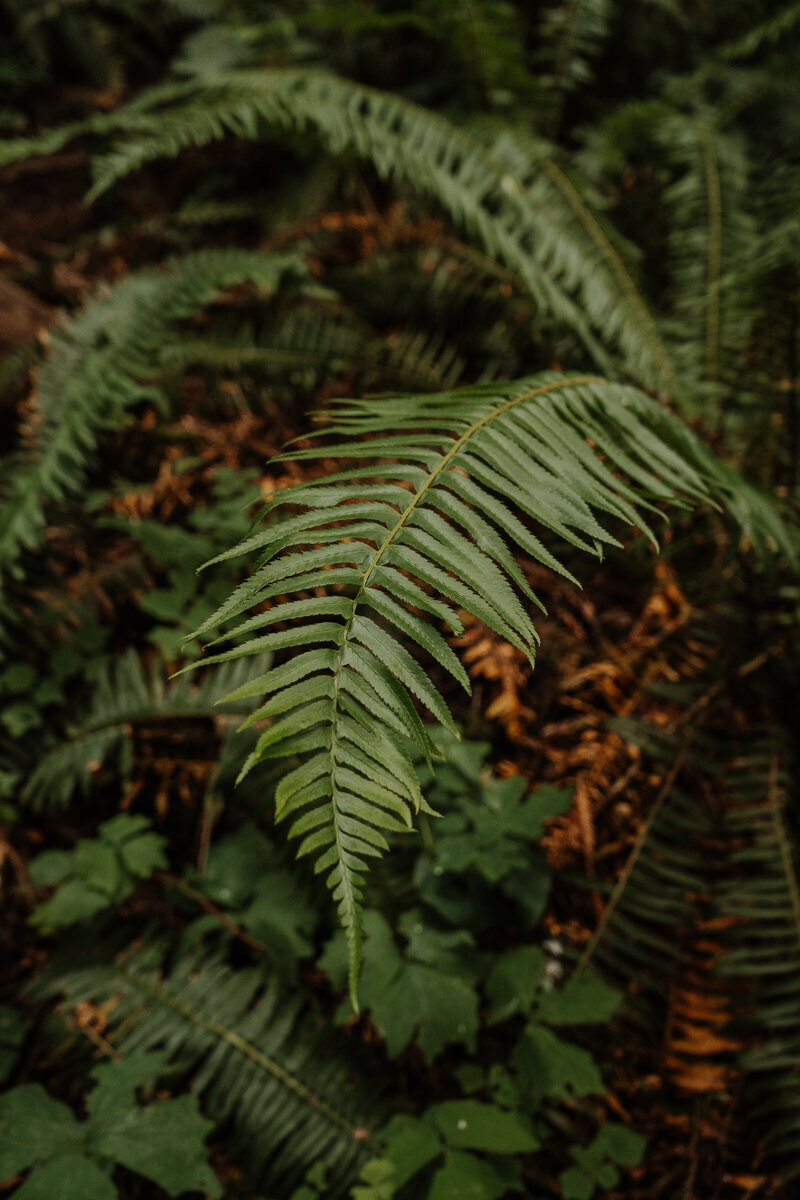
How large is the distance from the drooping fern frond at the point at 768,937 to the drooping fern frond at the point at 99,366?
209 cm

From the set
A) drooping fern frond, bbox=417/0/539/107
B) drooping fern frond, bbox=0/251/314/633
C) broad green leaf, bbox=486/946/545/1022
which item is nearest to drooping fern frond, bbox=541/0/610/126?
drooping fern frond, bbox=417/0/539/107

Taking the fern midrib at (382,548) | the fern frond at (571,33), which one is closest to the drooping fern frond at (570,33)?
the fern frond at (571,33)

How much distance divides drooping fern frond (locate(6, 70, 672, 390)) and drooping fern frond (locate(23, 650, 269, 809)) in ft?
5.21

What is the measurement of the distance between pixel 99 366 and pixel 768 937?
2544mm

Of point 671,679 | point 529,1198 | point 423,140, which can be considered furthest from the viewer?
point 423,140

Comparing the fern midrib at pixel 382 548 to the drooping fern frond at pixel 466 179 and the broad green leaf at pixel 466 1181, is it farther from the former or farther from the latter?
the drooping fern frond at pixel 466 179

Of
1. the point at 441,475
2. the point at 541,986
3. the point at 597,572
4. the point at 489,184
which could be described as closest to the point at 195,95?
the point at 489,184

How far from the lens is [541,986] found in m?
1.44

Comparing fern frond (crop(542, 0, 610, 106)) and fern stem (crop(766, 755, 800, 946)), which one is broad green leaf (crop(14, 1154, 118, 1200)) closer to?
fern stem (crop(766, 755, 800, 946))

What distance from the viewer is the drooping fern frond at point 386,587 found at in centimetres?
81

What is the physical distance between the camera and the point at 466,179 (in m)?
2.43

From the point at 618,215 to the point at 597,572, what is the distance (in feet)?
6.09

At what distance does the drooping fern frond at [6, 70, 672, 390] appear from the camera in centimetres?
219

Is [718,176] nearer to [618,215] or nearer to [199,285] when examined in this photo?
[618,215]
